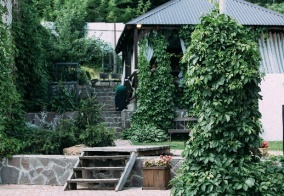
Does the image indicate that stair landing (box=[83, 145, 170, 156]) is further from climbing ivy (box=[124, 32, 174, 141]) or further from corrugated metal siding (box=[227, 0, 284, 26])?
corrugated metal siding (box=[227, 0, 284, 26])

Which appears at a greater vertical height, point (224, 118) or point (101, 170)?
point (224, 118)

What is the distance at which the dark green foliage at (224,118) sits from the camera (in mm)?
7367

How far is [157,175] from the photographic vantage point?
34.8ft

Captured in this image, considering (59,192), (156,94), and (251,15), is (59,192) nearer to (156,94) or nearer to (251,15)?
(156,94)

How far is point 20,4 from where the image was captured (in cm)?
1692

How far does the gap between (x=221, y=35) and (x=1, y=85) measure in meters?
6.19

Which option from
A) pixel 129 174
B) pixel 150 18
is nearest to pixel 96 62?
pixel 150 18

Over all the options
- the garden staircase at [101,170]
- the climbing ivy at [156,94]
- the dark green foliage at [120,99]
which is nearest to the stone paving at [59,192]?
the garden staircase at [101,170]

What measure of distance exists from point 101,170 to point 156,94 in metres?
6.56

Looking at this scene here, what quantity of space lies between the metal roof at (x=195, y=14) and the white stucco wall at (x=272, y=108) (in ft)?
8.40

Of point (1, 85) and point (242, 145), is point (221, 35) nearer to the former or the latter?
point (242, 145)

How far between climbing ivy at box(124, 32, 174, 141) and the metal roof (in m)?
0.84

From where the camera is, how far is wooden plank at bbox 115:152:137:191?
34.8ft

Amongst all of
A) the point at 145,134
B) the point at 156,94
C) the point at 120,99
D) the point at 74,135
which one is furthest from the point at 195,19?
the point at 74,135
